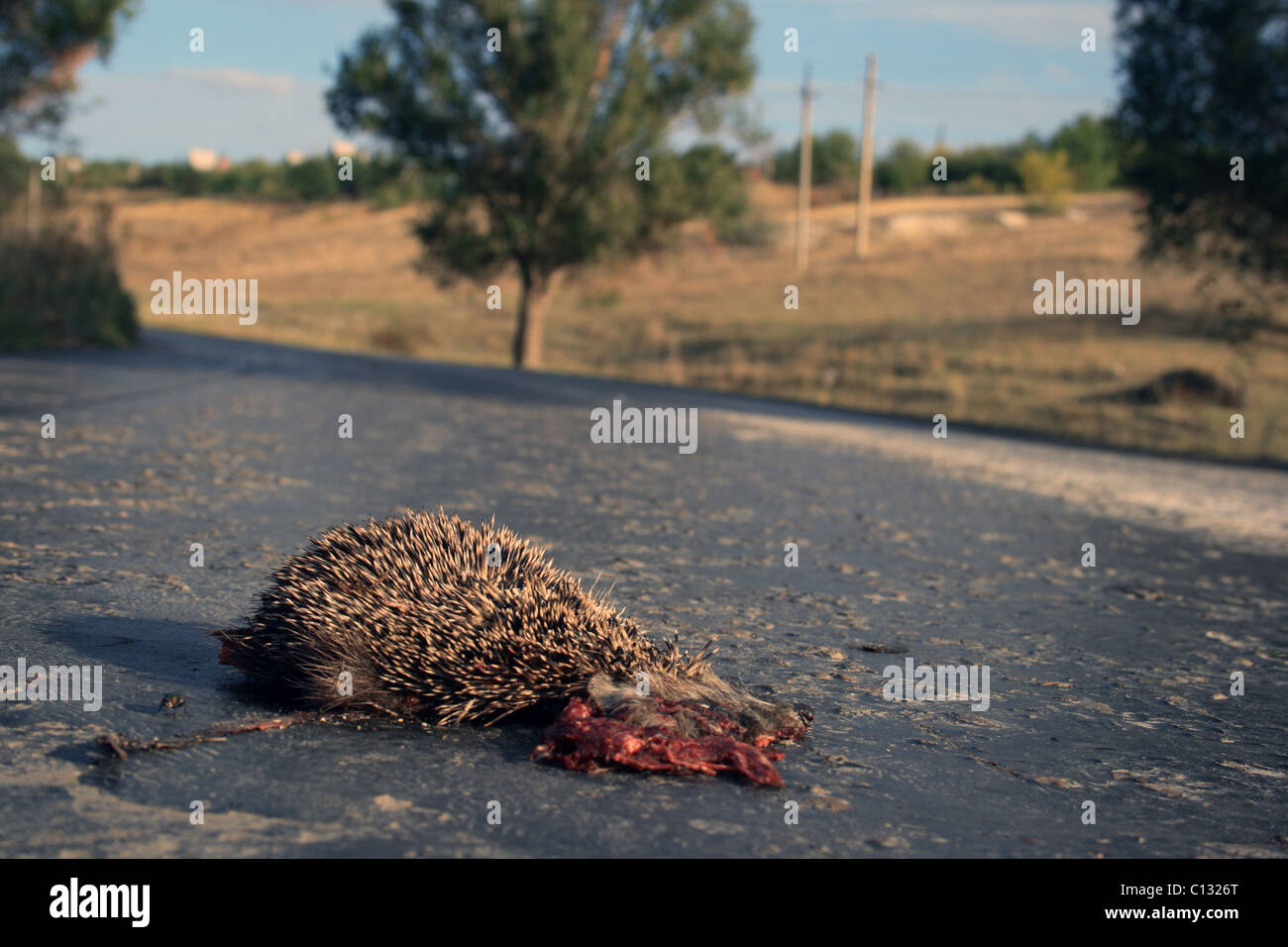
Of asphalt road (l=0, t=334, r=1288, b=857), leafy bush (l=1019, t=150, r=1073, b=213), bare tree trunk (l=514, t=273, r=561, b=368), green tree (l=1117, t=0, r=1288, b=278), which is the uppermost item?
leafy bush (l=1019, t=150, r=1073, b=213)

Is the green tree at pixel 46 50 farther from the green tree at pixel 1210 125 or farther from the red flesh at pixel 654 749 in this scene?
the red flesh at pixel 654 749

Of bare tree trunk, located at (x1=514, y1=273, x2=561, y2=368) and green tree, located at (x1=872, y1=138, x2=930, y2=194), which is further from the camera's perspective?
green tree, located at (x1=872, y1=138, x2=930, y2=194)

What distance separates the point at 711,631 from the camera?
6.90 metres

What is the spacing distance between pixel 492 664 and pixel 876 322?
43.1 meters

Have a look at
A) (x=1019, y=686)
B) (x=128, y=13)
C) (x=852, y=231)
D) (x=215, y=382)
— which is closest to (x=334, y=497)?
(x=1019, y=686)

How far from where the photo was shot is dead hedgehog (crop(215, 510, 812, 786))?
4641 millimetres

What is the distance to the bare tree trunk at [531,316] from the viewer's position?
35.5m

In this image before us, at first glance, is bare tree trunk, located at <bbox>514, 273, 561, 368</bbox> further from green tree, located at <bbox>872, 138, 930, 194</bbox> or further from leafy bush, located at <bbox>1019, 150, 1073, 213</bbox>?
green tree, located at <bbox>872, 138, 930, 194</bbox>

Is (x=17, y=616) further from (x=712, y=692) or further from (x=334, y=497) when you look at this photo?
(x=334, y=497)

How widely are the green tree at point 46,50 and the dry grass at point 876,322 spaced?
348 centimetres

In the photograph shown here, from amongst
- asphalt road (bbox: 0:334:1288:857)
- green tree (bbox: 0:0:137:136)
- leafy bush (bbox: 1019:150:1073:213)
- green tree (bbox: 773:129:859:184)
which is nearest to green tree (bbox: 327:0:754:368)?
green tree (bbox: 0:0:137:136)

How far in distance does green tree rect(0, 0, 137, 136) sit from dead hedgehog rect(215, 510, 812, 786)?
28.0 m

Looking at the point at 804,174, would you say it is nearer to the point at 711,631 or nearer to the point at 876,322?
the point at 876,322

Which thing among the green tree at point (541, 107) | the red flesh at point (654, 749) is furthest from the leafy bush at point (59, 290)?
the red flesh at point (654, 749)
